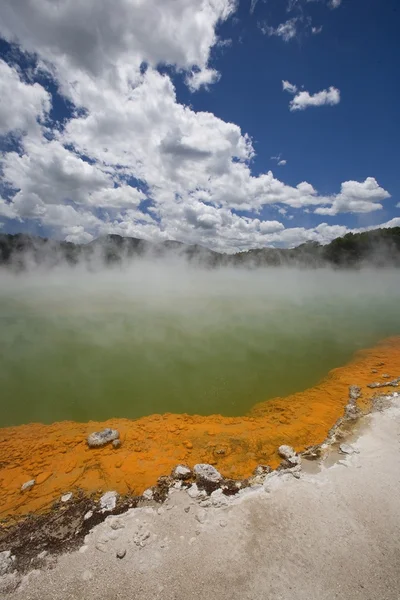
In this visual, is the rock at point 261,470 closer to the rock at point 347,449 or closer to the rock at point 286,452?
the rock at point 286,452

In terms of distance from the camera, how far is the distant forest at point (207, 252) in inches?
2691

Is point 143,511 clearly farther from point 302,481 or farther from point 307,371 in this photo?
point 307,371

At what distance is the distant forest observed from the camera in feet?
224

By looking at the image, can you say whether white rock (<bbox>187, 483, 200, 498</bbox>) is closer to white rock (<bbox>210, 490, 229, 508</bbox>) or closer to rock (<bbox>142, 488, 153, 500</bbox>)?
white rock (<bbox>210, 490, 229, 508</bbox>)

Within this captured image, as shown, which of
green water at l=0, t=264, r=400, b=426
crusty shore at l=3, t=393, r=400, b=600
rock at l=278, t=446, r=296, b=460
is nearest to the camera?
crusty shore at l=3, t=393, r=400, b=600

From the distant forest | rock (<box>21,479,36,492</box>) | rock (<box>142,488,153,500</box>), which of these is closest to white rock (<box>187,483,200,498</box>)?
rock (<box>142,488,153,500</box>)

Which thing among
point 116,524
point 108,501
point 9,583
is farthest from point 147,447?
point 9,583

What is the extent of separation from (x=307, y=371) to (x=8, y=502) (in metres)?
10.2

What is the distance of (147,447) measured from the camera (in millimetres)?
6430

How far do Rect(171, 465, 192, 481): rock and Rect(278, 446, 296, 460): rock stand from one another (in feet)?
6.73

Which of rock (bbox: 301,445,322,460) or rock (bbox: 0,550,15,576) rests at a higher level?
rock (bbox: 301,445,322,460)

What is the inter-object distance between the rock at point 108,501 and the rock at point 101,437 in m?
1.76

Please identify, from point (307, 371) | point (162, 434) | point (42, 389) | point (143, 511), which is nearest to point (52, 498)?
point (143, 511)

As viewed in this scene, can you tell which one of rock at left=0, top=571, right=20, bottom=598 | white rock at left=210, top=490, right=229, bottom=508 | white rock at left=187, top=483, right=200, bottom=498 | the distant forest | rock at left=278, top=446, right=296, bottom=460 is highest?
the distant forest
